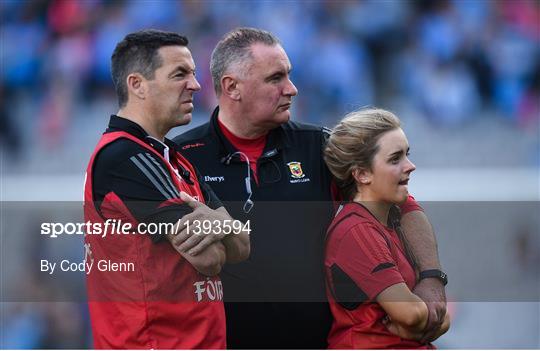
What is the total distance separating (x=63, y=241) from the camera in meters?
6.55

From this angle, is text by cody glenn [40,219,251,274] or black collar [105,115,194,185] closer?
text by cody glenn [40,219,251,274]

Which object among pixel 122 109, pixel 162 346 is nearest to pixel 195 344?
pixel 162 346

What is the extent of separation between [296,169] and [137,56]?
0.80m

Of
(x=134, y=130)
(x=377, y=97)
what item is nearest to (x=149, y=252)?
(x=134, y=130)

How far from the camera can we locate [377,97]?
7566mm

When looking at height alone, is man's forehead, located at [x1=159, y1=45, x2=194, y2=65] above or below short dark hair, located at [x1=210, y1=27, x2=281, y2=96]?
below

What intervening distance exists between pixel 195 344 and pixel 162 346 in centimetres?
11

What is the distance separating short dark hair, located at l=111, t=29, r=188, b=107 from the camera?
3258mm

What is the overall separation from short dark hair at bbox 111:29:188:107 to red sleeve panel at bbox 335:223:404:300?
0.90m

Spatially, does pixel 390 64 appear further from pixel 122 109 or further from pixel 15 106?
pixel 122 109

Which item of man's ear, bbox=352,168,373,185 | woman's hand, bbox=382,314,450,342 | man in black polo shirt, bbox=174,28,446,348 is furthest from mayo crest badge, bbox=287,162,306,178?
woman's hand, bbox=382,314,450,342

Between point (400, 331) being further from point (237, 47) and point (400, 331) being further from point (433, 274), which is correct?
point (237, 47)

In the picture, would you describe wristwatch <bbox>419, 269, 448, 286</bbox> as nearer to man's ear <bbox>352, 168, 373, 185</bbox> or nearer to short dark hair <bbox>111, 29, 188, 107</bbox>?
man's ear <bbox>352, 168, 373, 185</bbox>

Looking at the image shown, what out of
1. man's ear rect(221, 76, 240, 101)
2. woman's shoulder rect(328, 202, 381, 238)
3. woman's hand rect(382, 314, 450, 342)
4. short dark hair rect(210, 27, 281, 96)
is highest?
short dark hair rect(210, 27, 281, 96)
